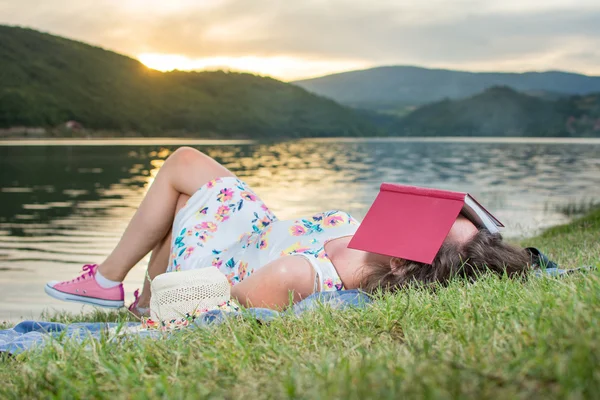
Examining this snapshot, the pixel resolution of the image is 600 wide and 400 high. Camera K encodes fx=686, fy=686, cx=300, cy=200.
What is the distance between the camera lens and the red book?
3080 millimetres

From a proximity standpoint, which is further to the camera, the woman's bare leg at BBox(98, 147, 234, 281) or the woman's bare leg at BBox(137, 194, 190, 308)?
the woman's bare leg at BBox(137, 194, 190, 308)

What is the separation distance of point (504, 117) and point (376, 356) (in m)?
149

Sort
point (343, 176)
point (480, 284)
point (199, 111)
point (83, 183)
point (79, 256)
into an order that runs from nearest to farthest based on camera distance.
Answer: point (480, 284), point (79, 256), point (83, 183), point (343, 176), point (199, 111)

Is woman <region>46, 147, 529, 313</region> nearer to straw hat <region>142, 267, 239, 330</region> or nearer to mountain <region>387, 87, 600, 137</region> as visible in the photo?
straw hat <region>142, 267, 239, 330</region>

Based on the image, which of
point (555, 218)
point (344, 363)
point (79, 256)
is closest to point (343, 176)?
point (555, 218)

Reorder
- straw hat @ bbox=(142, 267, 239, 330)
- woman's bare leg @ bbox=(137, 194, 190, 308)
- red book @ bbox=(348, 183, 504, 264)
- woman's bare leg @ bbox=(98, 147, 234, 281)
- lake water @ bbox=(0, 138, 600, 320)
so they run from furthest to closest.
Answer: lake water @ bbox=(0, 138, 600, 320), woman's bare leg @ bbox=(137, 194, 190, 308), woman's bare leg @ bbox=(98, 147, 234, 281), red book @ bbox=(348, 183, 504, 264), straw hat @ bbox=(142, 267, 239, 330)

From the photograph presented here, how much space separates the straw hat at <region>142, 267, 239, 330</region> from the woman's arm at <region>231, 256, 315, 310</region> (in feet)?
0.51

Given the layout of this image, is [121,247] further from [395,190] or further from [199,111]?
[199,111]

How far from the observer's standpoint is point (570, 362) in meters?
1.49

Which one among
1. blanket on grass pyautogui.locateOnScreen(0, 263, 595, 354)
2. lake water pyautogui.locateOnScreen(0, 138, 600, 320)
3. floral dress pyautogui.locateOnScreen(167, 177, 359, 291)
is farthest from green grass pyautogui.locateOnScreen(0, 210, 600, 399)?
lake water pyautogui.locateOnScreen(0, 138, 600, 320)

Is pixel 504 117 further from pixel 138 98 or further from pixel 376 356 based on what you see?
pixel 376 356

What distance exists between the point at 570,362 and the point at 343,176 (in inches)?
974

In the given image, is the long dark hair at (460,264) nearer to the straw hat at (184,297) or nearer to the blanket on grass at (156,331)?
the blanket on grass at (156,331)

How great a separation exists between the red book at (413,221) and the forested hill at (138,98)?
320 ft
